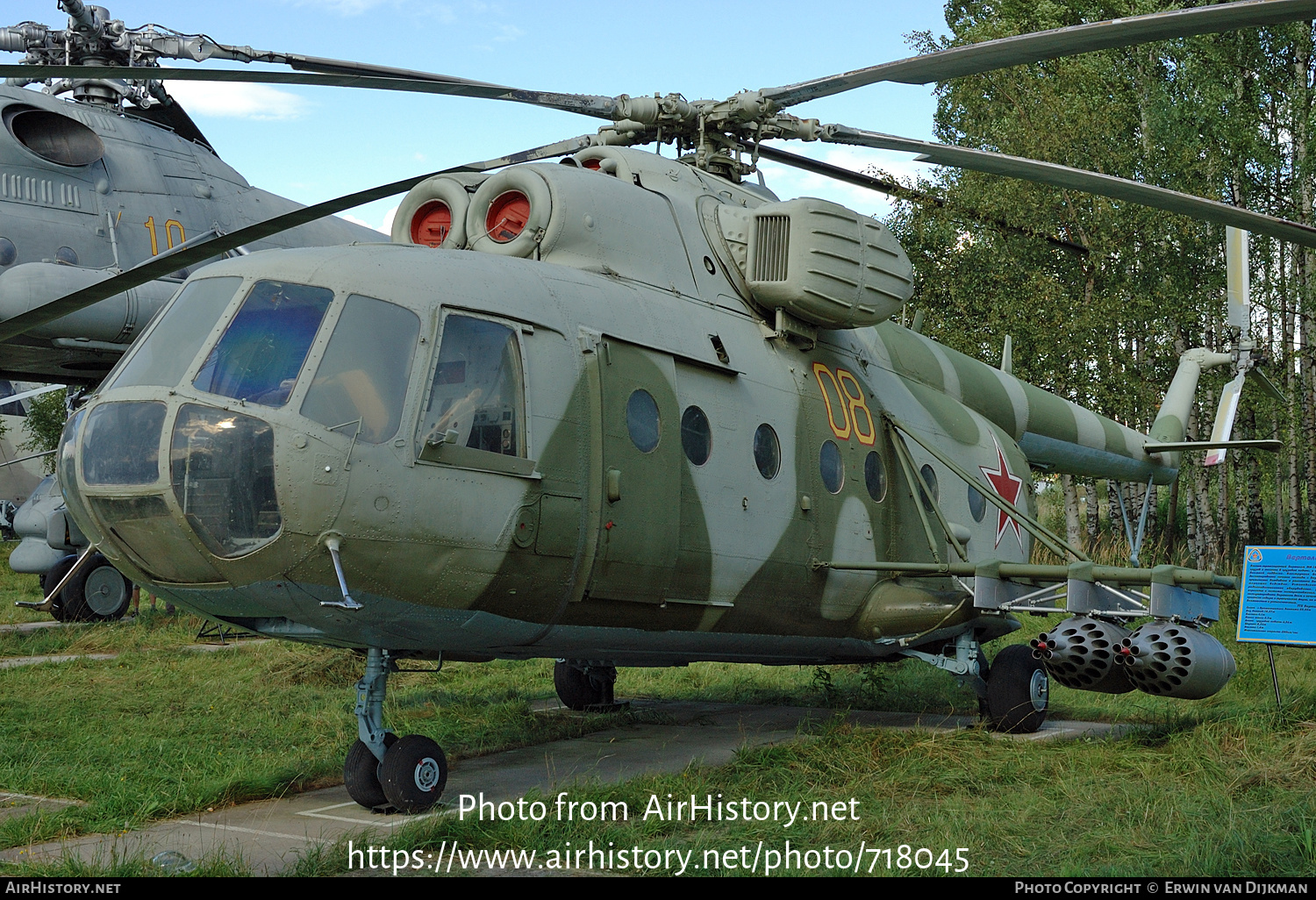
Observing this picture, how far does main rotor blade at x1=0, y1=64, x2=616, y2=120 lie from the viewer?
5.71 metres

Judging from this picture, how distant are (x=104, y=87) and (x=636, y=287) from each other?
1319 cm

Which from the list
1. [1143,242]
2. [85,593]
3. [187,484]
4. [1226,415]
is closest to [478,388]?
[187,484]

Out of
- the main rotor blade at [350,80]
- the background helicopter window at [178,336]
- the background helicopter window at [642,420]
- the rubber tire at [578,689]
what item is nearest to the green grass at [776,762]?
the rubber tire at [578,689]

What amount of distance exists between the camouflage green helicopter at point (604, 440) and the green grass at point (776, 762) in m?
0.77

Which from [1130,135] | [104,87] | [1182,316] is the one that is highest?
[1130,135]

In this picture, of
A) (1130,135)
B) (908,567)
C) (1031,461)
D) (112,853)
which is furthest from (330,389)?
(1130,135)

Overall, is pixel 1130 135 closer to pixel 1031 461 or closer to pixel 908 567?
pixel 1031 461

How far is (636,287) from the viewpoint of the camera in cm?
739

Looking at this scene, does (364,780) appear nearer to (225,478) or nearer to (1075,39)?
(225,478)

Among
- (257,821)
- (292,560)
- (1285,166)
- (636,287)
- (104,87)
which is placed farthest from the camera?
(1285,166)

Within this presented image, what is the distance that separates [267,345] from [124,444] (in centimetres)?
81

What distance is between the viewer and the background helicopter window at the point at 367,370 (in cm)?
551

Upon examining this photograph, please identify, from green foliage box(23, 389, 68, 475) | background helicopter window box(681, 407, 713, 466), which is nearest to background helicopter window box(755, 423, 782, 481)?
background helicopter window box(681, 407, 713, 466)

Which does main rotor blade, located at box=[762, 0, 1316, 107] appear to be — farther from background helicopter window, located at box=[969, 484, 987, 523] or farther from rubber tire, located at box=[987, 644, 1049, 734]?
rubber tire, located at box=[987, 644, 1049, 734]
